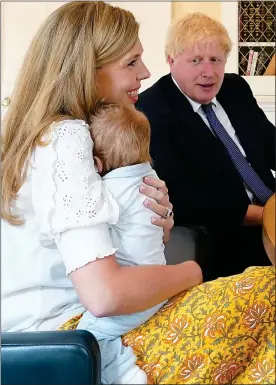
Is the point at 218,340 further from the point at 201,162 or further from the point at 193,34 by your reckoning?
the point at 193,34

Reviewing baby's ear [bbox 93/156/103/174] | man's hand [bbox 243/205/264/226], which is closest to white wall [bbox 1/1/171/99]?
man's hand [bbox 243/205/264/226]

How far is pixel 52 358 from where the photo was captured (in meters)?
0.88

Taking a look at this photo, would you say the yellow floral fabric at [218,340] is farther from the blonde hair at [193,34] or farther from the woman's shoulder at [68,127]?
the blonde hair at [193,34]

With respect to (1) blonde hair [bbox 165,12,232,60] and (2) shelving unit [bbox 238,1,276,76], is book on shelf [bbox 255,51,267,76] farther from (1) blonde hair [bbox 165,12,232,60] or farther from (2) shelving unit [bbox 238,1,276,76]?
(1) blonde hair [bbox 165,12,232,60]

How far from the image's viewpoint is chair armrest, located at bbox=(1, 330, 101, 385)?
87cm

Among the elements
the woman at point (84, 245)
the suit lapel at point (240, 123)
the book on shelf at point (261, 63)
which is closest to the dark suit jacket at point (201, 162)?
the suit lapel at point (240, 123)

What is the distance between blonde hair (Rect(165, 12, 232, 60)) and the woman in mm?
683

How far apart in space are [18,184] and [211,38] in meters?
0.97

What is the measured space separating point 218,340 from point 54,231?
289mm

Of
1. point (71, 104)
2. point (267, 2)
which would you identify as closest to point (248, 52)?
point (267, 2)

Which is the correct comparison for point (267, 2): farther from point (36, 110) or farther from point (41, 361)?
point (41, 361)

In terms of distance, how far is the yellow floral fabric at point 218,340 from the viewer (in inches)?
37.4

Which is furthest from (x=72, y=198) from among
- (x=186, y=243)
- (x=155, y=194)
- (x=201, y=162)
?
(x=201, y=162)

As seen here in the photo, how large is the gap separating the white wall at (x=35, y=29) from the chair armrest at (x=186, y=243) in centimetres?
49
